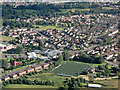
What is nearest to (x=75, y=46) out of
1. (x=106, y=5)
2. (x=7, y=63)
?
(x=7, y=63)

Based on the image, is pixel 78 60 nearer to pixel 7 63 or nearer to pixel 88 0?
pixel 7 63

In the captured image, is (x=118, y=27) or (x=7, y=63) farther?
(x=118, y=27)

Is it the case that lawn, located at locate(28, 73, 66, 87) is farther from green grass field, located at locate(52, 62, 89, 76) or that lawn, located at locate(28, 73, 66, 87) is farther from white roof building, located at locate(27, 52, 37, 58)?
white roof building, located at locate(27, 52, 37, 58)

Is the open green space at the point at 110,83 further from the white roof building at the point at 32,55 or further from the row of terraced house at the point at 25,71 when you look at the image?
the white roof building at the point at 32,55

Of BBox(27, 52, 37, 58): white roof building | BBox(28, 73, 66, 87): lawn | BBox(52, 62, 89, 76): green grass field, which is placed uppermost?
BBox(27, 52, 37, 58): white roof building

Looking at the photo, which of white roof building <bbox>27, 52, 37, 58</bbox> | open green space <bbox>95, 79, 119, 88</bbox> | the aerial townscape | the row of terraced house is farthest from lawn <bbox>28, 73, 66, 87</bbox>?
white roof building <bbox>27, 52, 37, 58</bbox>

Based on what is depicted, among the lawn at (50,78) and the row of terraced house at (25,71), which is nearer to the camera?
the lawn at (50,78)

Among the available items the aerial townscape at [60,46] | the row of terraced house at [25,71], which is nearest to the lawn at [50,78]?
the aerial townscape at [60,46]
